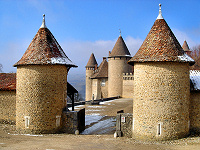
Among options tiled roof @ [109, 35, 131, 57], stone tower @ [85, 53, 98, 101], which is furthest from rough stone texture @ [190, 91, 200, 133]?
stone tower @ [85, 53, 98, 101]

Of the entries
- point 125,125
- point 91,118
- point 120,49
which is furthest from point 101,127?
point 120,49

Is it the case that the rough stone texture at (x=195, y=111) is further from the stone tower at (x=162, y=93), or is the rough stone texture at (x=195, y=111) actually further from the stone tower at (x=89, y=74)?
the stone tower at (x=89, y=74)

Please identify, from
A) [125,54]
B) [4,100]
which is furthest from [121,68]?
[4,100]

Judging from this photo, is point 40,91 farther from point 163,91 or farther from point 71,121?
point 163,91

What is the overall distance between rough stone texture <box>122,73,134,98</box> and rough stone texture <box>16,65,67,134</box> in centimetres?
2801

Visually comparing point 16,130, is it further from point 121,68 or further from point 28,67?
point 121,68

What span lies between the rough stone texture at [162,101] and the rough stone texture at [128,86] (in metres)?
28.6

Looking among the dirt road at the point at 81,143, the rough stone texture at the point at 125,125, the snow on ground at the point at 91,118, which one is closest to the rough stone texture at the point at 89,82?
the snow on ground at the point at 91,118

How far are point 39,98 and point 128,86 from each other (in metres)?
29.2

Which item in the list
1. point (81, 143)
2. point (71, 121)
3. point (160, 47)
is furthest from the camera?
point (71, 121)

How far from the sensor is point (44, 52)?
1448 cm

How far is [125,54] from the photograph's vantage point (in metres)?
41.2

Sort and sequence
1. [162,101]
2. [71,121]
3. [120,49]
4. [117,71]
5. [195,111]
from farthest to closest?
1. [117,71]
2. [120,49]
3. [71,121]
4. [195,111]
5. [162,101]

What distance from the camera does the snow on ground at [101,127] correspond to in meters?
15.8
